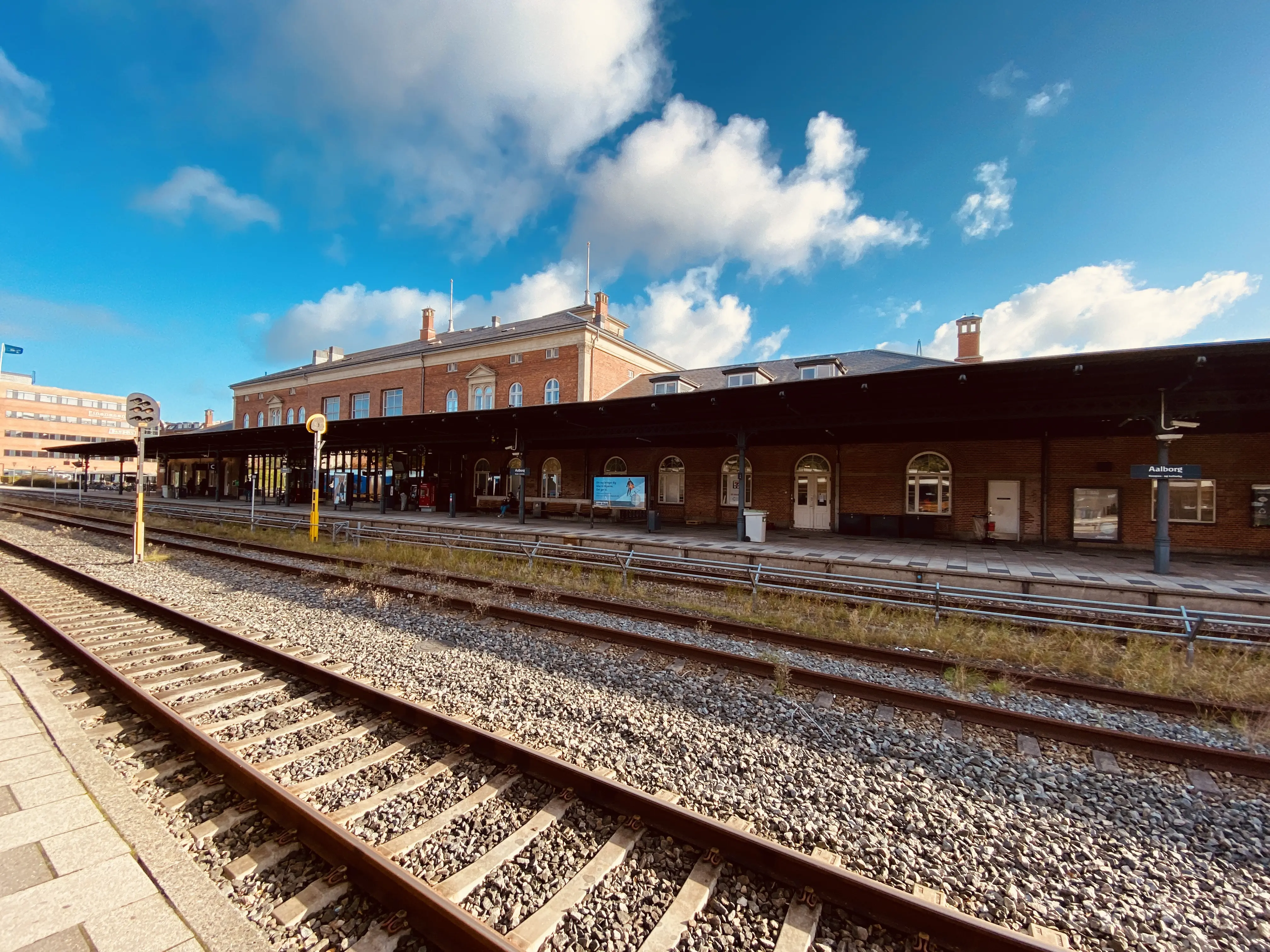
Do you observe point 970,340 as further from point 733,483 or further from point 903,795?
point 903,795

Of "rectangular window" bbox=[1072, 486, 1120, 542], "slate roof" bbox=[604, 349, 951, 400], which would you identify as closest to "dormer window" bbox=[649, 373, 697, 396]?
"slate roof" bbox=[604, 349, 951, 400]

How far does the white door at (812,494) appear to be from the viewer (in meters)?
19.1

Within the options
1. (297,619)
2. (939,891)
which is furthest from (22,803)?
(939,891)

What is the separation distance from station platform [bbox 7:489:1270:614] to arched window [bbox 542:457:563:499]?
16.1 ft

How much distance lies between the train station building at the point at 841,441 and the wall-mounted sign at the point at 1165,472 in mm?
326

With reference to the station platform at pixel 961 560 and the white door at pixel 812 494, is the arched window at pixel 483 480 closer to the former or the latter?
the station platform at pixel 961 560

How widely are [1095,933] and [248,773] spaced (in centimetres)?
480

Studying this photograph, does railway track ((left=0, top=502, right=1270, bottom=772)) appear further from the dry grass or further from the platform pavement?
the platform pavement

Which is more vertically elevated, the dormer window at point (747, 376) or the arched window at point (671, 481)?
the dormer window at point (747, 376)

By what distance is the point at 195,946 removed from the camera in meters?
2.22

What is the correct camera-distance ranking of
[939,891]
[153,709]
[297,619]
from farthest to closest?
[297,619] < [153,709] < [939,891]

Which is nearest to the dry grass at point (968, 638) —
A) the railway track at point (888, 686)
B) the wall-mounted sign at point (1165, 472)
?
the railway track at point (888, 686)

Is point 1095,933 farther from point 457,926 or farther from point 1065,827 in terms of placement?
point 457,926

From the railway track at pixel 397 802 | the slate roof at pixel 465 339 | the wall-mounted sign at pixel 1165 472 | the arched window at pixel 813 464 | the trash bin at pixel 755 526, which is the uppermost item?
the slate roof at pixel 465 339
